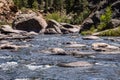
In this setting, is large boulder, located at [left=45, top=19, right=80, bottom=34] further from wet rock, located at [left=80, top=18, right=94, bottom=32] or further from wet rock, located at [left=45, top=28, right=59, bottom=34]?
wet rock, located at [left=80, top=18, right=94, bottom=32]

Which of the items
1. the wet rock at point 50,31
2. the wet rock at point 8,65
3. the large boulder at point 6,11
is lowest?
the wet rock at point 50,31

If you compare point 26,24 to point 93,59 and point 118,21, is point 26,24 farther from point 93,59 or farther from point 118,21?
point 93,59

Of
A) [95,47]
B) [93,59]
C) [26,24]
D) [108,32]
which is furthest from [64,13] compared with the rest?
[93,59]

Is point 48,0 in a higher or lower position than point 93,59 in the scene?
higher

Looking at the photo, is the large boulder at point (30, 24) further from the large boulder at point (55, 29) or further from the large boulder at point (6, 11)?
the large boulder at point (6, 11)

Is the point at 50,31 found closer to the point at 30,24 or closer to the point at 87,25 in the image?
the point at 30,24

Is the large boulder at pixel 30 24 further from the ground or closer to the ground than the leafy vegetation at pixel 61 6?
closer to the ground

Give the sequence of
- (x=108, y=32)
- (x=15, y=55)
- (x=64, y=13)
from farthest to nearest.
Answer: (x=64, y=13), (x=108, y=32), (x=15, y=55)

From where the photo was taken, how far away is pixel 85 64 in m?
24.3

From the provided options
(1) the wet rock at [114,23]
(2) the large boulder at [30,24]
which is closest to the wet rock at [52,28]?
(2) the large boulder at [30,24]

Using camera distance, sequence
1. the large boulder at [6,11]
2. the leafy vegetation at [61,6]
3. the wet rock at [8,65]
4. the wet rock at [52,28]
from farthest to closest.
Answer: the leafy vegetation at [61,6] → the large boulder at [6,11] → the wet rock at [52,28] → the wet rock at [8,65]

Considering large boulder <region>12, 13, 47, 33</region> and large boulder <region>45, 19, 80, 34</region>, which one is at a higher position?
large boulder <region>12, 13, 47, 33</region>

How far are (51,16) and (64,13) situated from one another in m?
25.5

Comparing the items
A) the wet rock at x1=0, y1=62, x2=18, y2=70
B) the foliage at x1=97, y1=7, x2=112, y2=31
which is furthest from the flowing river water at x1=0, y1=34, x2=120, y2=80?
the foliage at x1=97, y1=7, x2=112, y2=31
